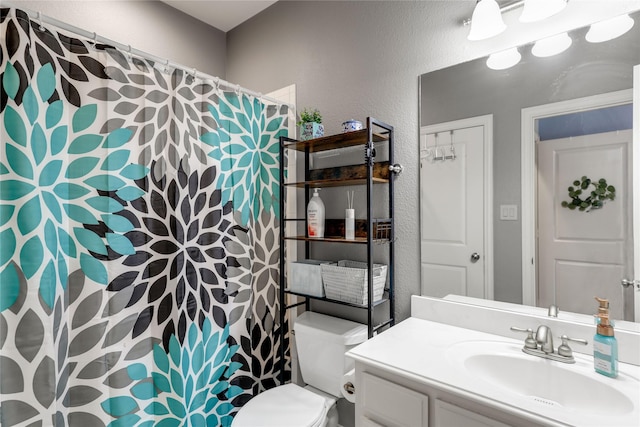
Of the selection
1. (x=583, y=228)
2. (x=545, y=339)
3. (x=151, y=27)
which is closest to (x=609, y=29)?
(x=583, y=228)

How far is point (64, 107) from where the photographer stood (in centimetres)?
121

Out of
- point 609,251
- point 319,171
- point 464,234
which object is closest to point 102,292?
point 319,171

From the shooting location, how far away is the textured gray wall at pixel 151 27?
175 centimetres

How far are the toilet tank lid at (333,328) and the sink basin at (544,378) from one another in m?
0.50

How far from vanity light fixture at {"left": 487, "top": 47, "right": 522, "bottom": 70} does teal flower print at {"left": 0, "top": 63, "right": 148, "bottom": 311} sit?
1.56 metres

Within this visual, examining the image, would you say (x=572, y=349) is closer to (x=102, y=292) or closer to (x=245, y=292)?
(x=245, y=292)

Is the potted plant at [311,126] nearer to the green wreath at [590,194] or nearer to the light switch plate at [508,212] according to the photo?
the light switch plate at [508,212]

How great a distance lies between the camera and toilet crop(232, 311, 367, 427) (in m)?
1.34

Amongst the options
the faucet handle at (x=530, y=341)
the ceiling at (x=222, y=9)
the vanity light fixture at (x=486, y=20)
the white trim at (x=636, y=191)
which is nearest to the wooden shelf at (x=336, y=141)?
the vanity light fixture at (x=486, y=20)

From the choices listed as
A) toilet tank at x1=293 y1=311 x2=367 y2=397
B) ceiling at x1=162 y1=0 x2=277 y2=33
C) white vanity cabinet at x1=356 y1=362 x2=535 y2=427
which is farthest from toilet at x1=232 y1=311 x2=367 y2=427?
ceiling at x1=162 y1=0 x2=277 y2=33

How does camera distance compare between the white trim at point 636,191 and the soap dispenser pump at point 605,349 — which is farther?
the white trim at point 636,191

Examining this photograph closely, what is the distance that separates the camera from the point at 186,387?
1.50m

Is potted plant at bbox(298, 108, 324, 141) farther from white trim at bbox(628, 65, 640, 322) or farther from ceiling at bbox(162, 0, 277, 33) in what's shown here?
white trim at bbox(628, 65, 640, 322)

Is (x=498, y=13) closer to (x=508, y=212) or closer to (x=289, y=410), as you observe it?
(x=508, y=212)
